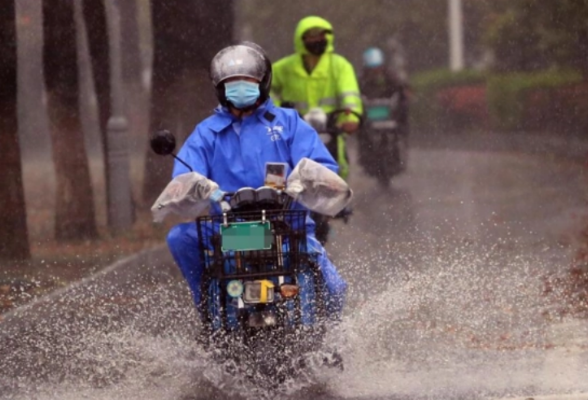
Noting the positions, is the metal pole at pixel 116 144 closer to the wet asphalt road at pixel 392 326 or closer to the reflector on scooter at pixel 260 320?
the wet asphalt road at pixel 392 326

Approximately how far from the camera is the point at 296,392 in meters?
8.05

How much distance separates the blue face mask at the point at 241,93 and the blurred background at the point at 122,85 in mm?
5601

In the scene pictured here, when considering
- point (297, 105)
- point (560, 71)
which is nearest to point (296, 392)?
point (297, 105)

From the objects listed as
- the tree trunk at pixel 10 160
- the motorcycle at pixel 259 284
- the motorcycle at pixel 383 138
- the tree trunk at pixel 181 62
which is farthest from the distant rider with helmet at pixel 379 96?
the motorcycle at pixel 259 284

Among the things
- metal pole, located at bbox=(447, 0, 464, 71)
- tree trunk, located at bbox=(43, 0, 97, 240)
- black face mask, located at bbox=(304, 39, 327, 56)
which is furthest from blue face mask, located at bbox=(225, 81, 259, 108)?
metal pole, located at bbox=(447, 0, 464, 71)

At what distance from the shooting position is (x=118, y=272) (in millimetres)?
13734

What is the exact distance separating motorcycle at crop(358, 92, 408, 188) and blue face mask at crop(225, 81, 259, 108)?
40.1ft

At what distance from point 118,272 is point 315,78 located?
2.73 meters

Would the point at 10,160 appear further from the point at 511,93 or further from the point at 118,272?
the point at 511,93

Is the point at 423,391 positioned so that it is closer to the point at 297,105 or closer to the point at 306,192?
the point at 306,192

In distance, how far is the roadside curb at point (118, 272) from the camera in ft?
37.7

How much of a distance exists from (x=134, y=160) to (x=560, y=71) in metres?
5.39

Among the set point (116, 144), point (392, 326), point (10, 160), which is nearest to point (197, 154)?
point (392, 326)

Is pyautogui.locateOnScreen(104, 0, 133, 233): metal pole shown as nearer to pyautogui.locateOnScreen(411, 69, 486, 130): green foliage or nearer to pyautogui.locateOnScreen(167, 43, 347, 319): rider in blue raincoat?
pyautogui.locateOnScreen(411, 69, 486, 130): green foliage
